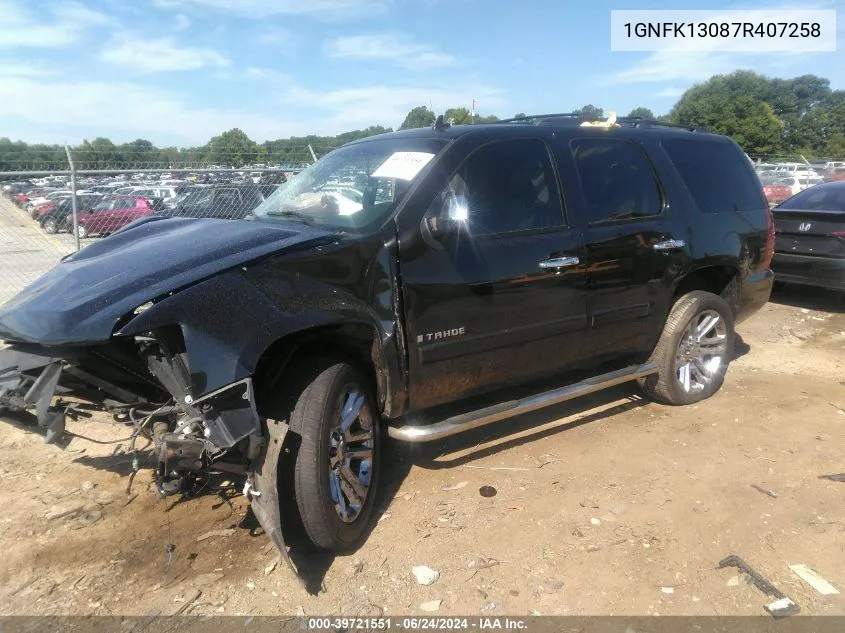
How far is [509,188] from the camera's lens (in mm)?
3516

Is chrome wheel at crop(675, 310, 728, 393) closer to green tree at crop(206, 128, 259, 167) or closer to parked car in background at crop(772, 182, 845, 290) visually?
parked car in background at crop(772, 182, 845, 290)

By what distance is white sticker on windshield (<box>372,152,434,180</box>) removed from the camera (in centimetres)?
332

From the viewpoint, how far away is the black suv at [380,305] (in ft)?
7.98

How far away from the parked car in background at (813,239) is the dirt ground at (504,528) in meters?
3.39

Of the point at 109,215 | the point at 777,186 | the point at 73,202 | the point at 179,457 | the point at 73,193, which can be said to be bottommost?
the point at 777,186

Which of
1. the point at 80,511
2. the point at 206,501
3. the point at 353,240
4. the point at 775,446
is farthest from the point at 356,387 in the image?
the point at 775,446

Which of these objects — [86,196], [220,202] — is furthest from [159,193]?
[86,196]

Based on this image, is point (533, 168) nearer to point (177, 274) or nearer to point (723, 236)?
point (723, 236)

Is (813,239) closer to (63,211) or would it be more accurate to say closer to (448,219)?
(448,219)

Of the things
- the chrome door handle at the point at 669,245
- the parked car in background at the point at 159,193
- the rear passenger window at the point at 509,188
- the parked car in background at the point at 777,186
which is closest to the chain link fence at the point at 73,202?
the parked car in background at the point at 159,193

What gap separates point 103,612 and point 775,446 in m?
3.97

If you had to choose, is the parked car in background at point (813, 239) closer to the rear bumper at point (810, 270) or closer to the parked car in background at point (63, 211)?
the rear bumper at point (810, 270)

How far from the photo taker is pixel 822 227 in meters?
7.28

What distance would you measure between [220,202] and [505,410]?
674 cm
